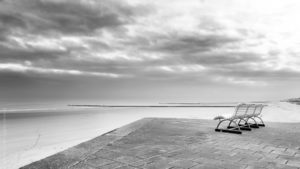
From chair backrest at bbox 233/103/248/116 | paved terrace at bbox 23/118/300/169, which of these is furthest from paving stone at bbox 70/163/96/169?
chair backrest at bbox 233/103/248/116

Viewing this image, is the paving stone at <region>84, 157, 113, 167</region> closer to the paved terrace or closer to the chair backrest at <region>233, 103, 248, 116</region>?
the paved terrace

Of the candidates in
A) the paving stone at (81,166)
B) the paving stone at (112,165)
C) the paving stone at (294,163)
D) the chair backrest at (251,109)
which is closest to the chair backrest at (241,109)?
the chair backrest at (251,109)

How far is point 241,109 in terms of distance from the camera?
7.09 meters

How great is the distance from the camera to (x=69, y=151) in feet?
13.6

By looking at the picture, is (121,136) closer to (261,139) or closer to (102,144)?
(102,144)

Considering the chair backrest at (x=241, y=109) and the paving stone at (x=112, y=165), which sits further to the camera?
the chair backrest at (x=241, y=109)

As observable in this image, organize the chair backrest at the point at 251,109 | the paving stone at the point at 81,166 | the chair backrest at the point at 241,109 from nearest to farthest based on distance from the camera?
the paving stone at the point at 81,166
the chair backrest at the point at 241,109
the chair backrest at the point at 251,109

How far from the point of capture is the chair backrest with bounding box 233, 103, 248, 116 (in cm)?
687

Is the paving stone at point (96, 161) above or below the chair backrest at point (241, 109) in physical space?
below

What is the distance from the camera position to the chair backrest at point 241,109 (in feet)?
22.5

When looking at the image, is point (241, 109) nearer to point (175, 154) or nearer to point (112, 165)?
point (175, 154)

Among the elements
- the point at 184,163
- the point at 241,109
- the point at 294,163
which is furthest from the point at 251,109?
the point at 184,163

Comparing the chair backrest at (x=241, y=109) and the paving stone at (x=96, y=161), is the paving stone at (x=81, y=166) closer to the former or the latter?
the paving stone at (x=96, y=161)

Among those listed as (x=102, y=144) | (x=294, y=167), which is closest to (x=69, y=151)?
(x=102, y=144)
